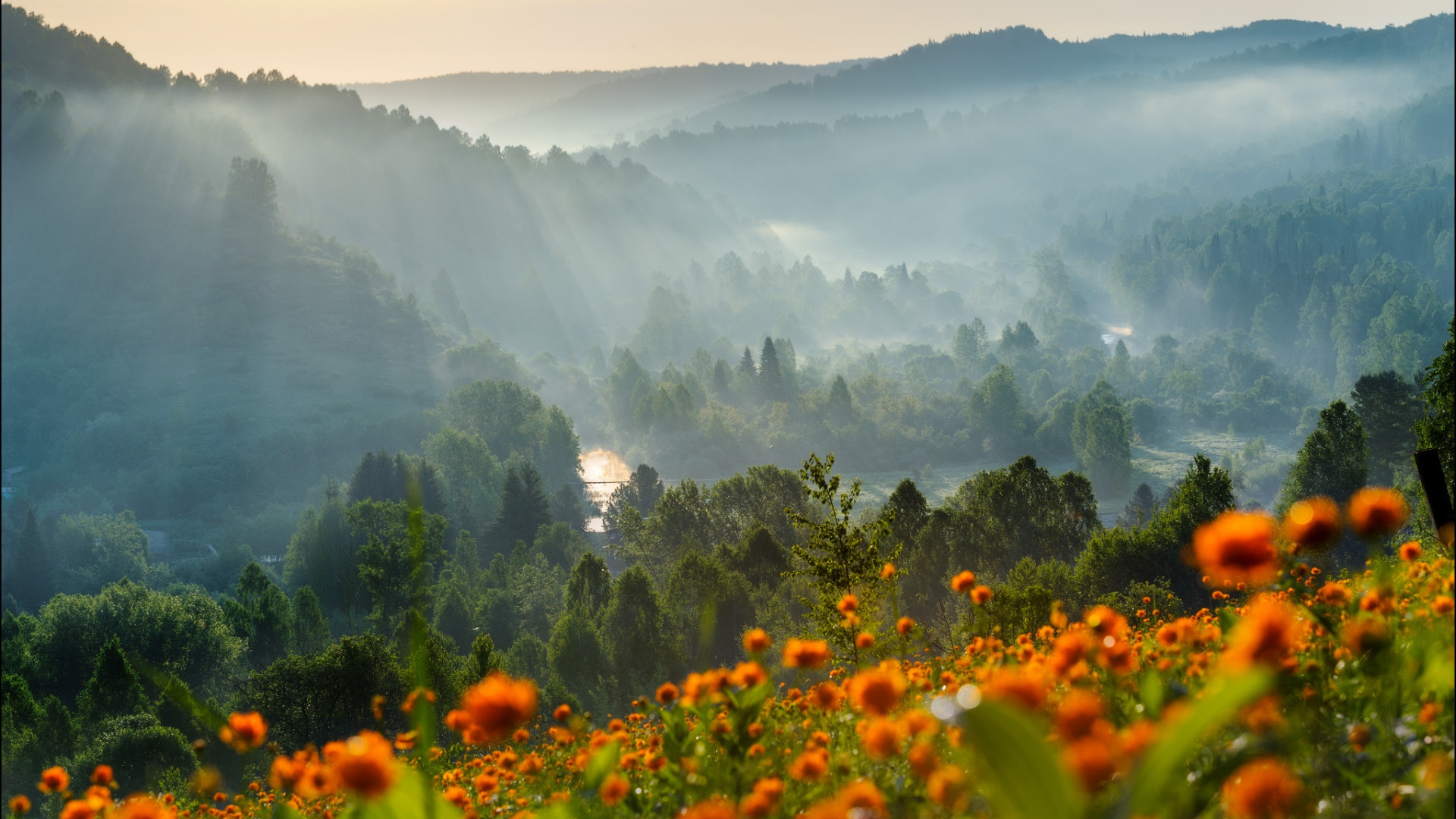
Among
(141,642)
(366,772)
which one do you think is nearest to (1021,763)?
(366,772)

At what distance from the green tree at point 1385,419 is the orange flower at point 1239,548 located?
88.6 meters

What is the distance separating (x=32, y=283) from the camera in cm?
18812

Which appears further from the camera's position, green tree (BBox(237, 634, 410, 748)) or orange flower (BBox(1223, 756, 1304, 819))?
green tree (BBox(237, 634, 410, 748))

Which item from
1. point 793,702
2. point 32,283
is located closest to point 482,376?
point 32,283

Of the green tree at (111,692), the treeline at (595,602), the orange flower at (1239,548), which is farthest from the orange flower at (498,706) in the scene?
the green tree at (111,692)

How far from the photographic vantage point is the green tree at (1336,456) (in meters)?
65.6

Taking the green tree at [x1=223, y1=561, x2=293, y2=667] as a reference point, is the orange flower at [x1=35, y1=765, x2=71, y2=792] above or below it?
above

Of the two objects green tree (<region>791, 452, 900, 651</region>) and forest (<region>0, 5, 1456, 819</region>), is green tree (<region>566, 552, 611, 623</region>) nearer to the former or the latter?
forest (<region>0, 5, 1456, 819</region>)

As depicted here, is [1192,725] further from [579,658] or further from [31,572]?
[31,572]

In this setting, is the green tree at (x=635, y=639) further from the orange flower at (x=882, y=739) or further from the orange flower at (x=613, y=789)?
the orange flower at (x=882, y=739)

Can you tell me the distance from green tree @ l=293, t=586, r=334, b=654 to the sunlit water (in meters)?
79.5

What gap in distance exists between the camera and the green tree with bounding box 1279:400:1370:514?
65562 millimetres

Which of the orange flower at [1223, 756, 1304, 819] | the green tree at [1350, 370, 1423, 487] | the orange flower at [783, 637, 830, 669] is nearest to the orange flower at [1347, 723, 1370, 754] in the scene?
the orange flower at [1223, 756, 1304, 819]

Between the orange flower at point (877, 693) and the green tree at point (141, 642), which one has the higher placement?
the orange flower at point (877, 693)
